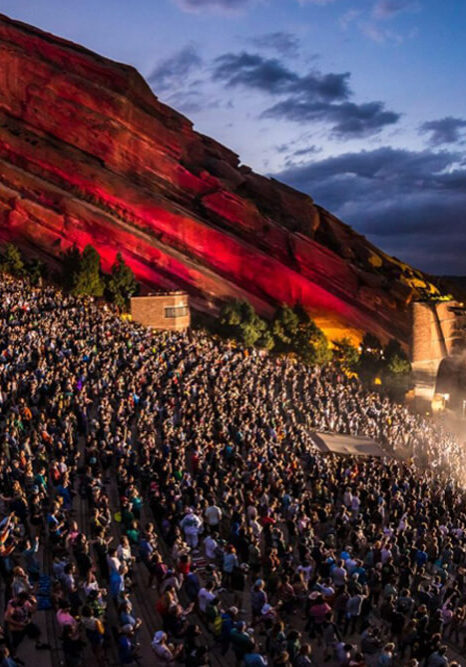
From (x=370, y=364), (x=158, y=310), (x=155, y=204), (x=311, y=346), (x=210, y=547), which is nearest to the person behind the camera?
(x=210, y=547)

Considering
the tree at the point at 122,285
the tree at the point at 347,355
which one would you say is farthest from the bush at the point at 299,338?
the tree at the point at 122,285

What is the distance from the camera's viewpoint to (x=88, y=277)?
5356 centimetres

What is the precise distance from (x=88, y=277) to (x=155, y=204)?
16862mm

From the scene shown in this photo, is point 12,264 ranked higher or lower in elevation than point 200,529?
higher

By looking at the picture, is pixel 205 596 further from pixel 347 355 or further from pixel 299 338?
pixel 347 355

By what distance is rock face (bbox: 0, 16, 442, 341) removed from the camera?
64.9 m

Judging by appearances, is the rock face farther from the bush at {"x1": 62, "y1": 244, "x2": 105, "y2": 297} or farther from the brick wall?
the brick wall

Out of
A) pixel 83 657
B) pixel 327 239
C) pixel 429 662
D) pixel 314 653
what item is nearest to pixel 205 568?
pixel 314 653

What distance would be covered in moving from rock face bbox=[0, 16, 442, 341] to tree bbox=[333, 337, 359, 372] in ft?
16.4

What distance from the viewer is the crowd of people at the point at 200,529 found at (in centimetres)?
1055

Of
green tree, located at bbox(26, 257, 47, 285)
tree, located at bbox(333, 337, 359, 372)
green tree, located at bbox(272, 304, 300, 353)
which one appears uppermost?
green tree, located at bbox(26, 257, 47, 285)

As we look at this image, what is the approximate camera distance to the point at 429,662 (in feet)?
34.9

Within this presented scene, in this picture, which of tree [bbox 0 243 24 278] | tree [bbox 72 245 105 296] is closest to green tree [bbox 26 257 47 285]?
tree [bbox 0 243 24 278]

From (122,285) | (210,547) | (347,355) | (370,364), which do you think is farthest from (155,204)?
(210,547)
